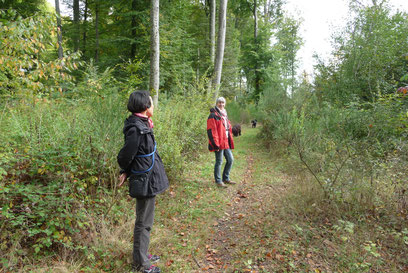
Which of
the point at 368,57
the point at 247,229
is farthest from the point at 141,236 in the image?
the point at 368,57

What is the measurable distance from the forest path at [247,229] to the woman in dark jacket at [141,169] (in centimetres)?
89

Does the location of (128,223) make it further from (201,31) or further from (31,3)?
(201,31)

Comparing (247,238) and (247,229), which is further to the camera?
(247,229)

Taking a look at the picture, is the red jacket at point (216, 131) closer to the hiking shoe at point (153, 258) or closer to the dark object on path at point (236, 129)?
the hiking shoe at point (153, 258)

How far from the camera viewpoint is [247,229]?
3.88m

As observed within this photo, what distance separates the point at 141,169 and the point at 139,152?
0.20m

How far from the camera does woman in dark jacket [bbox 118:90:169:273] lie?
2613 mm

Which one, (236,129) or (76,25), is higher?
(76,25)

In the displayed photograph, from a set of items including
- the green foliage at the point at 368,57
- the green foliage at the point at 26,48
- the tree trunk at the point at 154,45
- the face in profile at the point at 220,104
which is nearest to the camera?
the green foliage at the point at 26,48

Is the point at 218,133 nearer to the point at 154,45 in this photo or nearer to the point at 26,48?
the point at 154,45

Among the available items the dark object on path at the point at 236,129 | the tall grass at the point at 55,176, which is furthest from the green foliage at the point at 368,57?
the tall grass at the point at 55,176

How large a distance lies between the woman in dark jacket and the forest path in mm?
890

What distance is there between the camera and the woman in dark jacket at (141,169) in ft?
8.57

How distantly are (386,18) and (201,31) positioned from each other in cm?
1378
